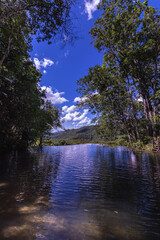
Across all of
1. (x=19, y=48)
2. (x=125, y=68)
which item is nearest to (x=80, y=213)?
(x=19, y=48)

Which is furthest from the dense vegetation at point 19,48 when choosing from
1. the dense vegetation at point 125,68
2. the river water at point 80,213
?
the dense vegetation at point 125,68

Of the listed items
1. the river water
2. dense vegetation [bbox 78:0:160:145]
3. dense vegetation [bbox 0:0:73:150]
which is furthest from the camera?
dense vegetation [bbox 78:0:160:145]

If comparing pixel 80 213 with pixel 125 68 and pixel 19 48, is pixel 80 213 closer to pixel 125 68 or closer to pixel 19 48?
pixel 19 48

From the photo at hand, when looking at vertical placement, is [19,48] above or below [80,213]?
above

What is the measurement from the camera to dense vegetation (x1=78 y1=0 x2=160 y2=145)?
21.6 metres

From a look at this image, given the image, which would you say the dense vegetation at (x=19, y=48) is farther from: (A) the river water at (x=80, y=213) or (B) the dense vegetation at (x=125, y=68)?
(B) the dense vegetation at (x=125, y=68)

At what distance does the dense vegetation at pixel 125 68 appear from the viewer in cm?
2164

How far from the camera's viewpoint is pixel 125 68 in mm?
24906

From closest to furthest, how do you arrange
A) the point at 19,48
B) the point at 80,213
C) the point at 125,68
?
1. the point at 80,213
2. the point at 19,48
3. the point at 125,68

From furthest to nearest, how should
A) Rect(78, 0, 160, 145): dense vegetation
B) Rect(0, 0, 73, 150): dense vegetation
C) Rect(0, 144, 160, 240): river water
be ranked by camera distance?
Rect(78, 0, 160, 145): dense vegetation → Rect(0, 0, 73, 150): dense vegetation → Rect(0, 144, 160, 240): river water

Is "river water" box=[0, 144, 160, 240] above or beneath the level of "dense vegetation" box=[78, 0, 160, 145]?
beneath

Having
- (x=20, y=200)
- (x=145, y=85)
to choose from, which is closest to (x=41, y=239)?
(x=20, y=200)

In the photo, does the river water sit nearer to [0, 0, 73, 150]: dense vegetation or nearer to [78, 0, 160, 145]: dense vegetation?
[0, 0, 73, 150]: dense vegetation

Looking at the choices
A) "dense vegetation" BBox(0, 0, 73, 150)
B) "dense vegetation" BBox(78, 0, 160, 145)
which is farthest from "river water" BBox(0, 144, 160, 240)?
"dense vegetation" BBox(78, 0, 160, 145)
